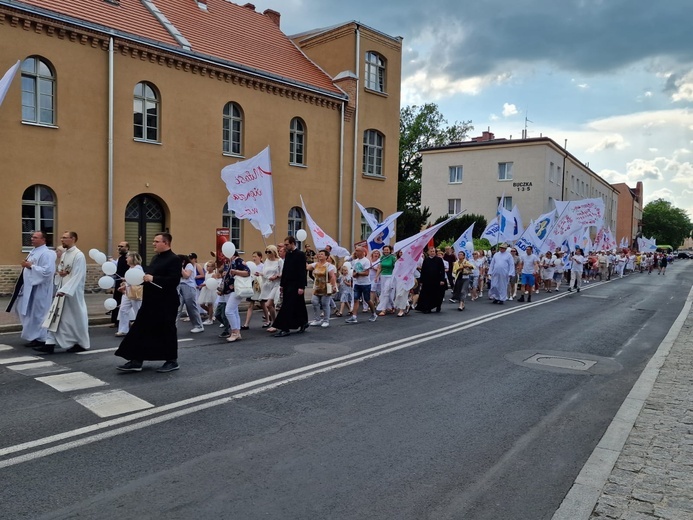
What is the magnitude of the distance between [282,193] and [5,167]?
1032 cm

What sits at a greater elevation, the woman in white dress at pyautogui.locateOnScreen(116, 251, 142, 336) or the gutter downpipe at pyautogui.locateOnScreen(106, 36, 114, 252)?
the gutter downpipe at pyautogui.locateOnScreen(106, 36, 114, 252)

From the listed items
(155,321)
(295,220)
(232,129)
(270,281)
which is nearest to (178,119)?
(232,129)

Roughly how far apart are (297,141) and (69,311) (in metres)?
16.6

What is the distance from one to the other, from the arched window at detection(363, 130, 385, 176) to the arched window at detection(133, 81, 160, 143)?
10983 millimetres

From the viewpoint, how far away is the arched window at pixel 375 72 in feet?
87.7

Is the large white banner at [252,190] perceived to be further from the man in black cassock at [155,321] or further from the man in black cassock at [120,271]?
the man in black cassock at [155,321]

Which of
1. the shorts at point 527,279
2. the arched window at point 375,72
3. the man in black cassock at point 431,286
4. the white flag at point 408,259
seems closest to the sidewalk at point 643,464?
the white flag at point 408,259

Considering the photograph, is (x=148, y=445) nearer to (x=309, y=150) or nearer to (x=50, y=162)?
(x=50, y=162)

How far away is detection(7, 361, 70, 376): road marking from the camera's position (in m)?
7.15

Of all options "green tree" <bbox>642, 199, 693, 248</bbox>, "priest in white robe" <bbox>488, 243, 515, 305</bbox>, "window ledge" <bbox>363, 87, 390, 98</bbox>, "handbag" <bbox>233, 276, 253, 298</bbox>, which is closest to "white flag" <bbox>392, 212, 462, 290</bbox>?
"priest in white robe" <bbox>488, 243, 515, 305</bbox>

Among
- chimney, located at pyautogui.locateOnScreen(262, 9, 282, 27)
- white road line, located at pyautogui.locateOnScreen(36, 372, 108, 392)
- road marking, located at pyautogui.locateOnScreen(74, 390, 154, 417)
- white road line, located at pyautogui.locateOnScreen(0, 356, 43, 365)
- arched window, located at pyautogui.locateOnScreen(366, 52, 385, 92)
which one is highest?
chimney, located at pyautogui.locateOnScreen(262, 9, 282, 27)

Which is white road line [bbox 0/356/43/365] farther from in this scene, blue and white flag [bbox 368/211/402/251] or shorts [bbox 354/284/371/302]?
blue and white flag [bbox 368/211/402/251]

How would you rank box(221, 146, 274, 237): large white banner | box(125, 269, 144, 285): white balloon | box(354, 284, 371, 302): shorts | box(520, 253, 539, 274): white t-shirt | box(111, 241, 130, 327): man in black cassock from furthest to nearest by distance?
box(520, 253, 539, 274): white t-shirt < box(354, 284, 371, 302): shorts < box(221, 146, 274, 237): large white banner < box(111, 241, 130, 327): man in black cassock < box(125, 269, 144, 285): white balloon

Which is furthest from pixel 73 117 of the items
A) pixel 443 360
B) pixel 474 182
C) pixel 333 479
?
pixel 474 182
